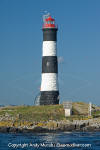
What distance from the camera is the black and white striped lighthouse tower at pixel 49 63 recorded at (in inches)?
2437

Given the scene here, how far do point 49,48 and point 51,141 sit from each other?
1826cm

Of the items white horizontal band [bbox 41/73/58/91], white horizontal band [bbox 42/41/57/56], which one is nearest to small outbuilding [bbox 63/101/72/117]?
white horizontal band [bbox 41/73/58/91]

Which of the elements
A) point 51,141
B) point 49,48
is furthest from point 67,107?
point 51,141

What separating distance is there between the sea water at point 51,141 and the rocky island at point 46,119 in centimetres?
239

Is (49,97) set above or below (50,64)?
below

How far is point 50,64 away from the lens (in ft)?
203

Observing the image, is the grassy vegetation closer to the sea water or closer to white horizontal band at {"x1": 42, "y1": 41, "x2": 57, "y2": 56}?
the sea water

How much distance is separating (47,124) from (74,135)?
225 inches

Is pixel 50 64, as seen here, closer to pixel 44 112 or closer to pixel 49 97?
pixel 49 97

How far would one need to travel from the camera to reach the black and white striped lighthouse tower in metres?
61.9

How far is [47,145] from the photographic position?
1711 inches

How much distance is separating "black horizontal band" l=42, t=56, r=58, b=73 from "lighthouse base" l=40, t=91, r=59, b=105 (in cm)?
257

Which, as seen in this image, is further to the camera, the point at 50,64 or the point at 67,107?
the point at 50,64

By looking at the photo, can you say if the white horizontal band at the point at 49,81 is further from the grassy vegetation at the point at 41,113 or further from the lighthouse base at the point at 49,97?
the grassy vegetation at the point at 41,113
